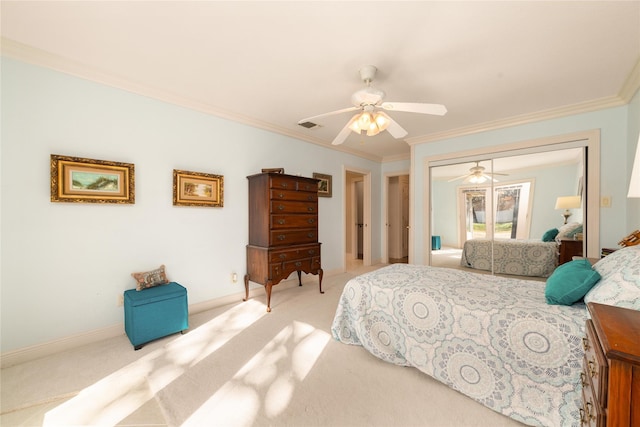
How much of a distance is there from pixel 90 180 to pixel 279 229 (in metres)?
1.92

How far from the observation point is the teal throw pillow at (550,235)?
337cm

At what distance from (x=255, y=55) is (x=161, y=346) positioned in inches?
105

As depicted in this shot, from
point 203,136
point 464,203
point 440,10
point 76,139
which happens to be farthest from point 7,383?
point 464,203

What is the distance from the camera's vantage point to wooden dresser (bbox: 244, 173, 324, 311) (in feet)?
10.7

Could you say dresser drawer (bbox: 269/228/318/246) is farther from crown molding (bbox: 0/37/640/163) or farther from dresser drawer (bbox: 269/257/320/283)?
crown molding (bbox: 0/37/640/163)

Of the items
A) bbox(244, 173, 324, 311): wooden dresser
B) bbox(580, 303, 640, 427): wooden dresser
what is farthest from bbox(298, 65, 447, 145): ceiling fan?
bbox(580, 303, 640, 427): wooden dresser

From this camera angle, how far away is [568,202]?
3.31 metres

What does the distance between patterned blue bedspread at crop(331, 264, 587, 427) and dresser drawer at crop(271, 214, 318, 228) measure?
4.55 ft

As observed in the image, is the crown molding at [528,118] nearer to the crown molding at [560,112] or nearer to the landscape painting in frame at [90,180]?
the crown molding at [560,112]

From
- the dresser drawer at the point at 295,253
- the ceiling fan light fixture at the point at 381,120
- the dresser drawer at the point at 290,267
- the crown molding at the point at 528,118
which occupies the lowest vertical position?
the dresser drawer at the point at 290,267

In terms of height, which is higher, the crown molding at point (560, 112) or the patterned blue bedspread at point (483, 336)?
the crown molding at point (560, 112)

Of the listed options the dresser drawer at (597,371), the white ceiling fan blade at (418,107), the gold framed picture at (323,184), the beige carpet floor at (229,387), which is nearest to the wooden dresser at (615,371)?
the dresser drawer at (597,371)

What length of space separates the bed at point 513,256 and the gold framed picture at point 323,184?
8.04ft

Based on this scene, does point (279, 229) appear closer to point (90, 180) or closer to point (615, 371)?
point (90, 180)
